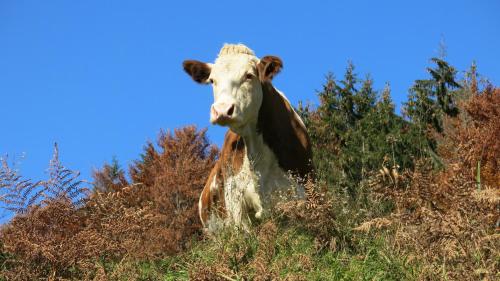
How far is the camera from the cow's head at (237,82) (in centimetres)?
905

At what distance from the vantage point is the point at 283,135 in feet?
32.4

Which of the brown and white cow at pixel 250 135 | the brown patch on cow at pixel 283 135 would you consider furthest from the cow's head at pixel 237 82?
the brown patch on cow at pixel 283 135

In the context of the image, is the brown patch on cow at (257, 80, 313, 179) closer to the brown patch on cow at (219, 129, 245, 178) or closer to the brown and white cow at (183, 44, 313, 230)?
the brown and white cow at (183, 44, 313, 230)

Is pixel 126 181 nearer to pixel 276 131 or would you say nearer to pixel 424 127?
pixel 424 127

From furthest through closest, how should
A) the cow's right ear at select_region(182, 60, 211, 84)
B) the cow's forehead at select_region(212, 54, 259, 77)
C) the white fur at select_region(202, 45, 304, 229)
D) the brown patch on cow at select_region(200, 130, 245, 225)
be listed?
the cow's right ear at select_region(182, 60, 211, 84) < the brown patch on cow at select_region(200, 130, 245, 225) < the cow's forehead at select_region(212, 54, 259, 77) < the white fur at select_region(202, 45, 304, 229)

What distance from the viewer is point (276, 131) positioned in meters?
9.86

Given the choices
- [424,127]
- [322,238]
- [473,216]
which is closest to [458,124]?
[424,127]

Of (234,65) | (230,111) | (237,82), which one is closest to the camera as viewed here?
(230,111)

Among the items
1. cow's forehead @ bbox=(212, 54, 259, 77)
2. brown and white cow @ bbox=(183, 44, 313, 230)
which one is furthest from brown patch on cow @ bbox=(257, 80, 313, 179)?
cow's forehead @ bbox=(212, 54, 259, 77)

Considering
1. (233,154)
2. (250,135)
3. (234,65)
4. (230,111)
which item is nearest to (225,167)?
(233,154)

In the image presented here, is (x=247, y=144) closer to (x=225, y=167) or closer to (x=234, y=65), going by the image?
(x=225, y=167)

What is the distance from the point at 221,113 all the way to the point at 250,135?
943 mm

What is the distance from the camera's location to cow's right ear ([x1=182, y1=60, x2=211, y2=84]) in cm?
1032

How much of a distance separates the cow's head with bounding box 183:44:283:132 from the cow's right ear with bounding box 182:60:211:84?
0.01 metres
